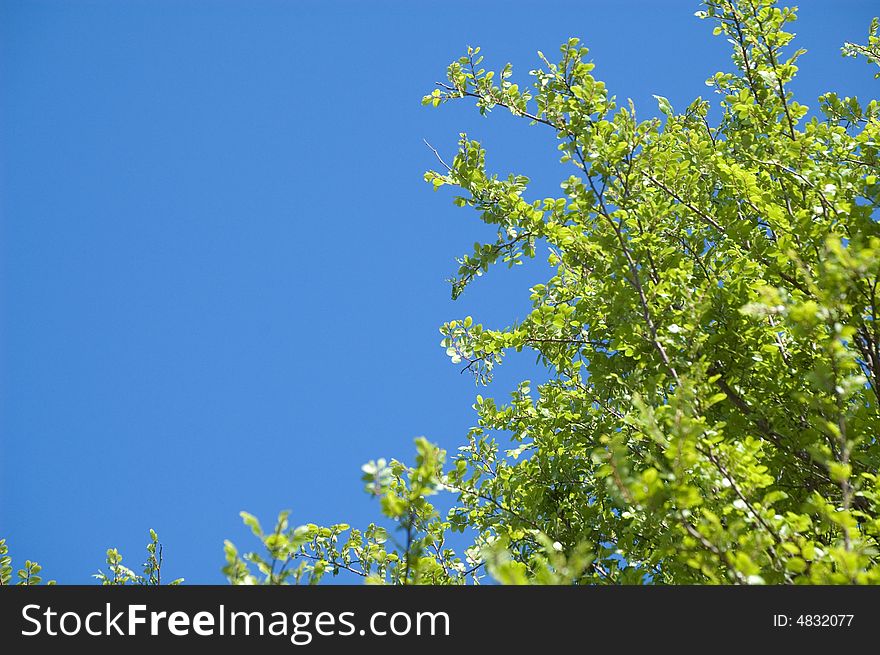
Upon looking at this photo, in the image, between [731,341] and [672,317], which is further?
[731,341]

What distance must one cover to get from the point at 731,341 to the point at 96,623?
3200 mm

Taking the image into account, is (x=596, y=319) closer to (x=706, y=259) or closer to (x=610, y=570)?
(x=706, y=259)

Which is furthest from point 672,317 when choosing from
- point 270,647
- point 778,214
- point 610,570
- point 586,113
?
point 270,647

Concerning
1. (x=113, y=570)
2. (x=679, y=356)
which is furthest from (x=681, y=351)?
(x=113, y=570)

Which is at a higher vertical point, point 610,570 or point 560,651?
point 610,570

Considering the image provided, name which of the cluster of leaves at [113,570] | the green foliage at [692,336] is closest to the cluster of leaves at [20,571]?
the cluster of leaves at [113,570]

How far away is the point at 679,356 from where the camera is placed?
130 inches

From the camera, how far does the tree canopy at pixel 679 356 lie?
7.79ft

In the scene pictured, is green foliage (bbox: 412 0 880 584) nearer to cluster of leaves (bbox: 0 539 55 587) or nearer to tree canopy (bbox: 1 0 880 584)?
tree canopy (bbox: 1 0 880 584)

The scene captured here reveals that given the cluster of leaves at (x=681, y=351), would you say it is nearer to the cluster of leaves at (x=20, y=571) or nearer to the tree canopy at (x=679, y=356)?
the tree canopy at (x=679, y=356)

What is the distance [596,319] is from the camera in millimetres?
4027

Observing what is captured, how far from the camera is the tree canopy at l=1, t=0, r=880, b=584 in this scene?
2.37 m

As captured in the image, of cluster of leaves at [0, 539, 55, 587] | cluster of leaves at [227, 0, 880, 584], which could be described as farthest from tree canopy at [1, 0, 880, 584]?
cluster of leaves at [0, 539, 55, 587]

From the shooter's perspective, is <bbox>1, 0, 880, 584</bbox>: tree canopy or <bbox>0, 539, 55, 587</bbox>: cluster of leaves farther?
<bbox>0, 539, 55, 587</bbox>: cluster of leaves
